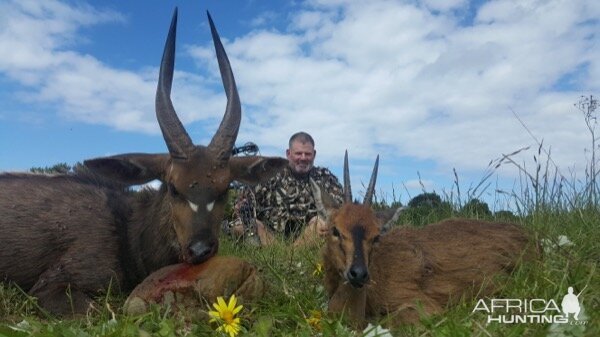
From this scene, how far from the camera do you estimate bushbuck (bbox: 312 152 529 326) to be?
5.17 meters

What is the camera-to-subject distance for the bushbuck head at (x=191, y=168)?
17.8ft

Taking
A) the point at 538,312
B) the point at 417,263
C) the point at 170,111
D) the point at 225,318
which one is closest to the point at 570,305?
the point at 538,312

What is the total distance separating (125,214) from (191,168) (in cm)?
129

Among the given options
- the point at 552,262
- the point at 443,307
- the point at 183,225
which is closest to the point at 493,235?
the point at 552,262

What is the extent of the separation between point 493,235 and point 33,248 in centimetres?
448

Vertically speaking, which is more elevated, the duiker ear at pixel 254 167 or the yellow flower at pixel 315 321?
the duiker ear at pixel 254 167

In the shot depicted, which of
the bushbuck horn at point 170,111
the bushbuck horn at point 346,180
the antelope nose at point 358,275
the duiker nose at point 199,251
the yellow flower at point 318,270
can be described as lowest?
the yellow flower at point 318,270

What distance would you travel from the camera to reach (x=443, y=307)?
5.66 metres

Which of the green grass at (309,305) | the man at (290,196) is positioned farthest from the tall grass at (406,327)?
the man at (290,196)

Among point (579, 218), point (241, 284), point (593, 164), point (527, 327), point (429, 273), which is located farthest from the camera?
point (593, 164)

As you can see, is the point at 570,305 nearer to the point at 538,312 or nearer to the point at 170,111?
the point at 538,312

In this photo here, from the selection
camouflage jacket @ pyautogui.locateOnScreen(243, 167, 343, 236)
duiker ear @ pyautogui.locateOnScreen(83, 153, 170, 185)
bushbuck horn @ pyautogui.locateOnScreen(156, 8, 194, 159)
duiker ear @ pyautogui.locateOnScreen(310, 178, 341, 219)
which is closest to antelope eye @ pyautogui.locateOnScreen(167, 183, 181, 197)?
bushbuck horn @ pyautogui.locateOnScreen(156, 8, 194, 159)

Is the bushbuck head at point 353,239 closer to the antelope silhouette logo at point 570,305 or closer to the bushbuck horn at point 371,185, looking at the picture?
the bushbuck horn at point 371,185

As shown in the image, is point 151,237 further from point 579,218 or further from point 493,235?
point 579,218
